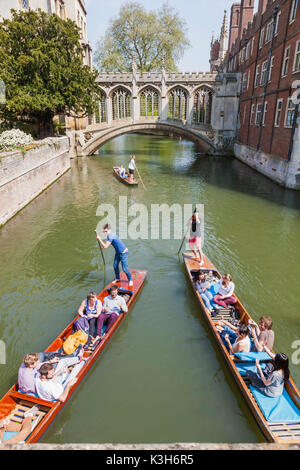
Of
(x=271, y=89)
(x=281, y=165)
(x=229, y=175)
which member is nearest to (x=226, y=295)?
(x=281, y=165)

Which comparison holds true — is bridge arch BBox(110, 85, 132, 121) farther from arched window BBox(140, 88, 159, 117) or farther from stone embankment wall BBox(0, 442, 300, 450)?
stone embankment wall BBox(0, 442, 300, 450)

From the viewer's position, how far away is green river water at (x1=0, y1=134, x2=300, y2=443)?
4441 millimetres

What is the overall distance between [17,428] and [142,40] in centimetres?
4337

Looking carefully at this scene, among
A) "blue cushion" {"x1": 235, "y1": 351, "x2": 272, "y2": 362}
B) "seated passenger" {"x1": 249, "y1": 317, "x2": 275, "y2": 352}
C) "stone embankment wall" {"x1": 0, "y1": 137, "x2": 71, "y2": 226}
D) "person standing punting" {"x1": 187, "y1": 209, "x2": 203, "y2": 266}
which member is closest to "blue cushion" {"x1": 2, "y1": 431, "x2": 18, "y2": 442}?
"blue cushion" {"x1": 235, "y1": 351, "x2": 272, "y2": 362}

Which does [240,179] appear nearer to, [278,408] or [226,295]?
[226,295]

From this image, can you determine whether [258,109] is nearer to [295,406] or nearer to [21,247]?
[21,247]

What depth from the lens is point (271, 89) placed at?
19.1 metres

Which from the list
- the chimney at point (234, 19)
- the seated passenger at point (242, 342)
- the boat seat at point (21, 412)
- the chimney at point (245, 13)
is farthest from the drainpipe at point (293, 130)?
the chimney at point (234, 19)

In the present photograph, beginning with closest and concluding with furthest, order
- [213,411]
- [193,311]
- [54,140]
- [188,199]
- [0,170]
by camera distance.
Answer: [213,411]
[193,311]
[0,170]
[188,199]
[54,140]

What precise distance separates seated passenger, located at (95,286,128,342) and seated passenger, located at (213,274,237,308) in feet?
6.75

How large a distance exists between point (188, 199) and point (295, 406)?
12480 millimetres

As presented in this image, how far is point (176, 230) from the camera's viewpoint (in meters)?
11.6

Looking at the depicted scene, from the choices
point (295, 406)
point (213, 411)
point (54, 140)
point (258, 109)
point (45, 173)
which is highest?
point (258, 109)

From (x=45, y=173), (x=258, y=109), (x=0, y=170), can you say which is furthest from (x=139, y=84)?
(x=0, y=170)
